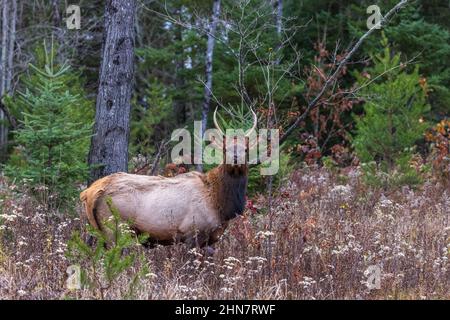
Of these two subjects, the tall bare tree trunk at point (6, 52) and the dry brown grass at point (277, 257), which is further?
the tall bare tree trunk at point (6, 52)

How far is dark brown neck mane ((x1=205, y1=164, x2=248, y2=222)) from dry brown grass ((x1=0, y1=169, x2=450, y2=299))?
388mm

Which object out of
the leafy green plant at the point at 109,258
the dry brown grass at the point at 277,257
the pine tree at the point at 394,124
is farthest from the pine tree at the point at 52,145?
the pine tree at the point at 394,124

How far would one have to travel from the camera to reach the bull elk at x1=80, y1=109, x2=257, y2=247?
838 centimetres

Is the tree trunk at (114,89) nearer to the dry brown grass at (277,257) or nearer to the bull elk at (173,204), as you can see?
the dry brown grass at (277,257)

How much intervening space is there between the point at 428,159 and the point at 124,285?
9287 millimetres

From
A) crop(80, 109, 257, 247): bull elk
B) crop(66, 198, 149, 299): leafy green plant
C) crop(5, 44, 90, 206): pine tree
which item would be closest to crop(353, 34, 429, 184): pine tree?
crop(80, 109, 257, 247): bull elk

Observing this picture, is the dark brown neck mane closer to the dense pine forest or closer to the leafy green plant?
the dense pine forest

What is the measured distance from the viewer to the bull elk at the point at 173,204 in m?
8.38

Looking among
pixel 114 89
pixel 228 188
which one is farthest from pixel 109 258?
pixel 114 89

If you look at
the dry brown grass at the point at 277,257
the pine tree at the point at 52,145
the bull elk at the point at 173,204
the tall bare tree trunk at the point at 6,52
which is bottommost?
the dry brown grass at the point at 277,257

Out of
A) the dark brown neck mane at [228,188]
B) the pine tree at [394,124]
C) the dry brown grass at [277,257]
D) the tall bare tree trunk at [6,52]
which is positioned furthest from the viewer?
the tall bare tree trunk at [6,52]

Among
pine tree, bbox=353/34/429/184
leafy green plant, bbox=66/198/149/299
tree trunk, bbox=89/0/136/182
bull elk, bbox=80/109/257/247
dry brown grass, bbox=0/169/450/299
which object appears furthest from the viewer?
pine tree, bbox=353/34/429/184

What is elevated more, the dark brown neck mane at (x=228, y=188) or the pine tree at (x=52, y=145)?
the pine tree at (x=52, y=145)
